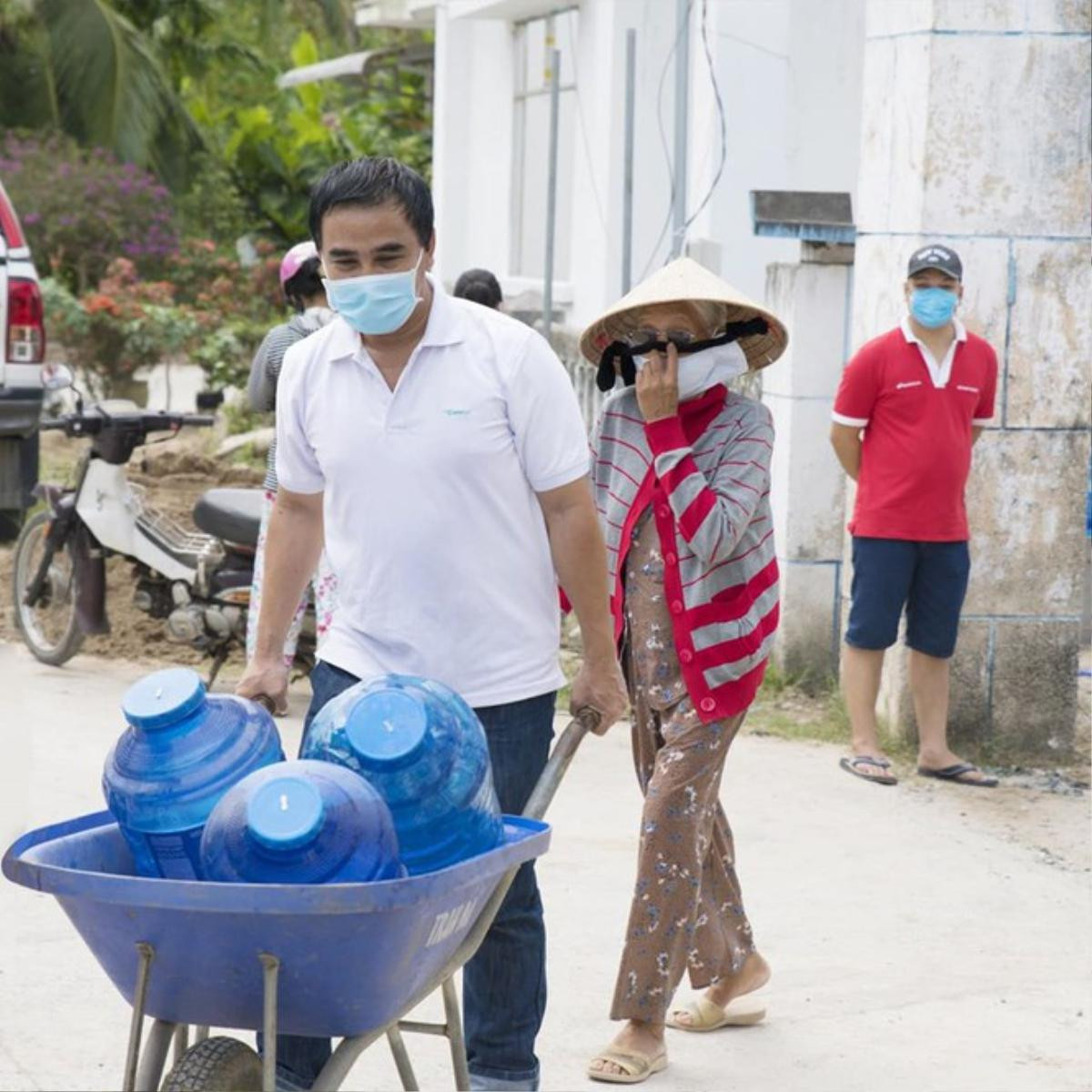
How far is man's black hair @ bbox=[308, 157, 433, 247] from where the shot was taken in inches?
142

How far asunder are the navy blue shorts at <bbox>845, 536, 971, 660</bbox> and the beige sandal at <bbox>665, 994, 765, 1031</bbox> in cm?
251

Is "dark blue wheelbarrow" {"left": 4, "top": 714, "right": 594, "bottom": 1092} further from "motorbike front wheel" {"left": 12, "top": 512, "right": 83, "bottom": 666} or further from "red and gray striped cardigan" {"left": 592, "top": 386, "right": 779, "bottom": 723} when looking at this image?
"motorbike front wheel" {"left": 12, "top": 512, "right": 83, "bottom": 666}

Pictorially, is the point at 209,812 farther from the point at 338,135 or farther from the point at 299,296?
the point at 338,135

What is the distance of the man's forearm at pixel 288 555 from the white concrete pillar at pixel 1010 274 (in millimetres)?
3908

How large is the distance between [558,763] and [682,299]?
4.16ft

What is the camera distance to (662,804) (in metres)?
4.48

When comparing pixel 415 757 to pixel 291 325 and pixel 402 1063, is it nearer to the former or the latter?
pixel 402 1063

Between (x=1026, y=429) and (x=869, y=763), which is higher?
(x=1026, y=429)

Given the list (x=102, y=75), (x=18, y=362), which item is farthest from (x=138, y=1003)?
(x=102, y=75)

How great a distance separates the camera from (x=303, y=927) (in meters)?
2.83

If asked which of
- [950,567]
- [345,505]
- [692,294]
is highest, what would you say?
[692,294]

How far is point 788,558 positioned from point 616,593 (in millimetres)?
3874

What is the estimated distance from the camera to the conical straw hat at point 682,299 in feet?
14.8

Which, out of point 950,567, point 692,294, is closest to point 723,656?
point 692,294
